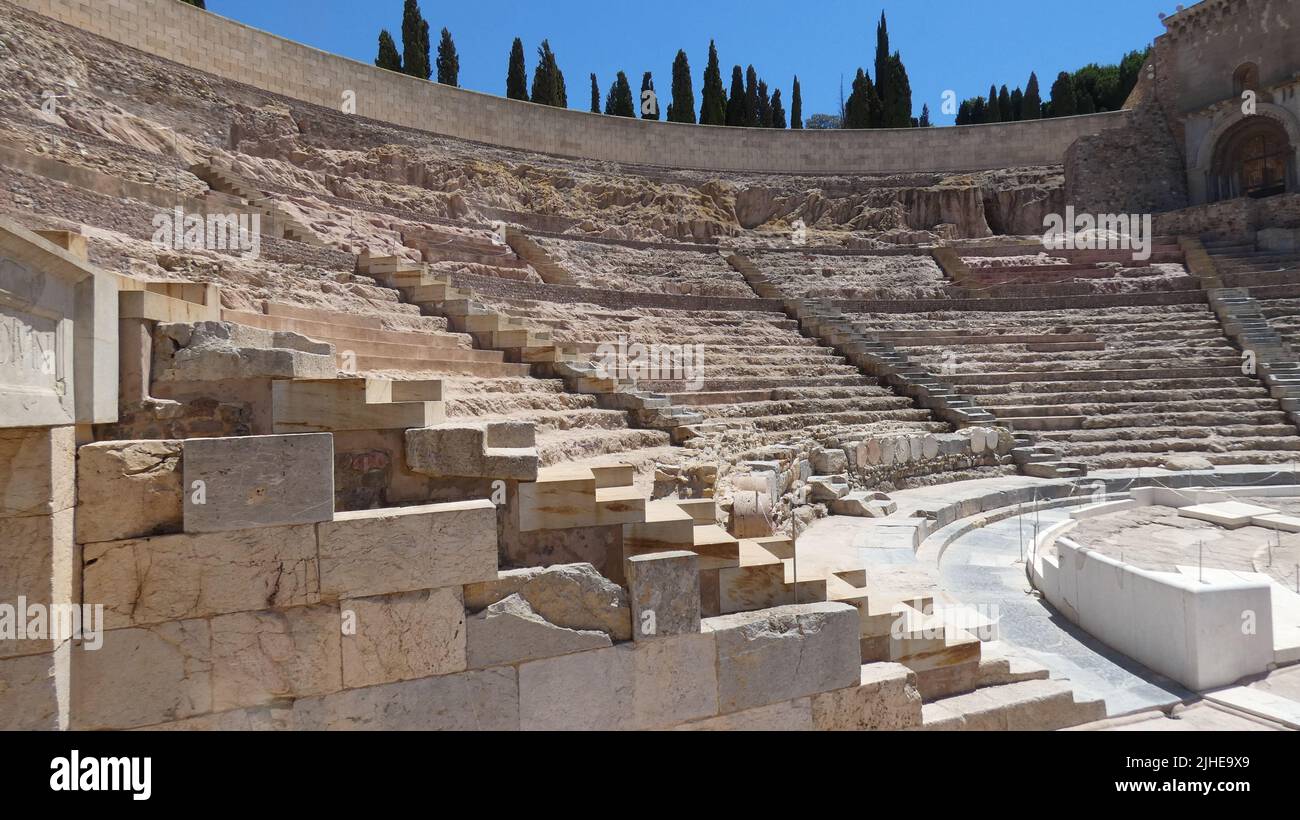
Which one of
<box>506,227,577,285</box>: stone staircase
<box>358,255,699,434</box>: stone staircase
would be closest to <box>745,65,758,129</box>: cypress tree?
<box>506,227,577,285</box>: stone staircase

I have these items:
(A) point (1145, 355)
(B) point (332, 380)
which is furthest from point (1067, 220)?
(B) point (332, 380)

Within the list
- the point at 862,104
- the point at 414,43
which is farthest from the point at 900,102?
the point at 414,43

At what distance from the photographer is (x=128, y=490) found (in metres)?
2.86

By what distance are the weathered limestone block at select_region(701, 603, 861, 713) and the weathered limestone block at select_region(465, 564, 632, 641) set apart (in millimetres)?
462

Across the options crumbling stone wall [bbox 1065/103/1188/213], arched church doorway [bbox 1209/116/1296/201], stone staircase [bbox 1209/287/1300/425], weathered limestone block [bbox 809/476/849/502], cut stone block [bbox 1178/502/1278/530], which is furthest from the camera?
crumbling stone wall [bbox 1065/103/1188/213]

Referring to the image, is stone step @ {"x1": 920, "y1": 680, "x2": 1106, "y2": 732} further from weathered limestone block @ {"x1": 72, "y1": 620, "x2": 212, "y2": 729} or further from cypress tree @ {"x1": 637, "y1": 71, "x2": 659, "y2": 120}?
cypress tree @ {"x1": 637, "y1": 71, "x2": 659, "y2": 120}

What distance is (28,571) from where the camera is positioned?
260 centimetres

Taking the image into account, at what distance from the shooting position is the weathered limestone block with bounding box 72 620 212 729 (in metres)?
2.77

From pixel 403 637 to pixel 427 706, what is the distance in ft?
1.08

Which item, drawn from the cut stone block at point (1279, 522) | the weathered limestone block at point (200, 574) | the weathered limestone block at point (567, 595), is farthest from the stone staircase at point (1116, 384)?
the weathered limestone block at point (200, 574)

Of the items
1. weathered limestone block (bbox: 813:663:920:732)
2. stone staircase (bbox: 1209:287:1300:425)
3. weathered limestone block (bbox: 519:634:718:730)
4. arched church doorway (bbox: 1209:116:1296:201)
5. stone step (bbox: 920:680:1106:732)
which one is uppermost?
arched church doorway (bbox: 1209:116:1296:201)

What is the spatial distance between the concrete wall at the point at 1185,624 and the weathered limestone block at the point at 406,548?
421cm

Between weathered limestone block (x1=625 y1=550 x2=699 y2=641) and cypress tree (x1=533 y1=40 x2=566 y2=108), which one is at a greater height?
cypress tree (x1=533 y1=40 x2=566 y2=108)

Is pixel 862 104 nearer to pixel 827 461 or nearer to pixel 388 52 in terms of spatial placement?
pixel 388 52
